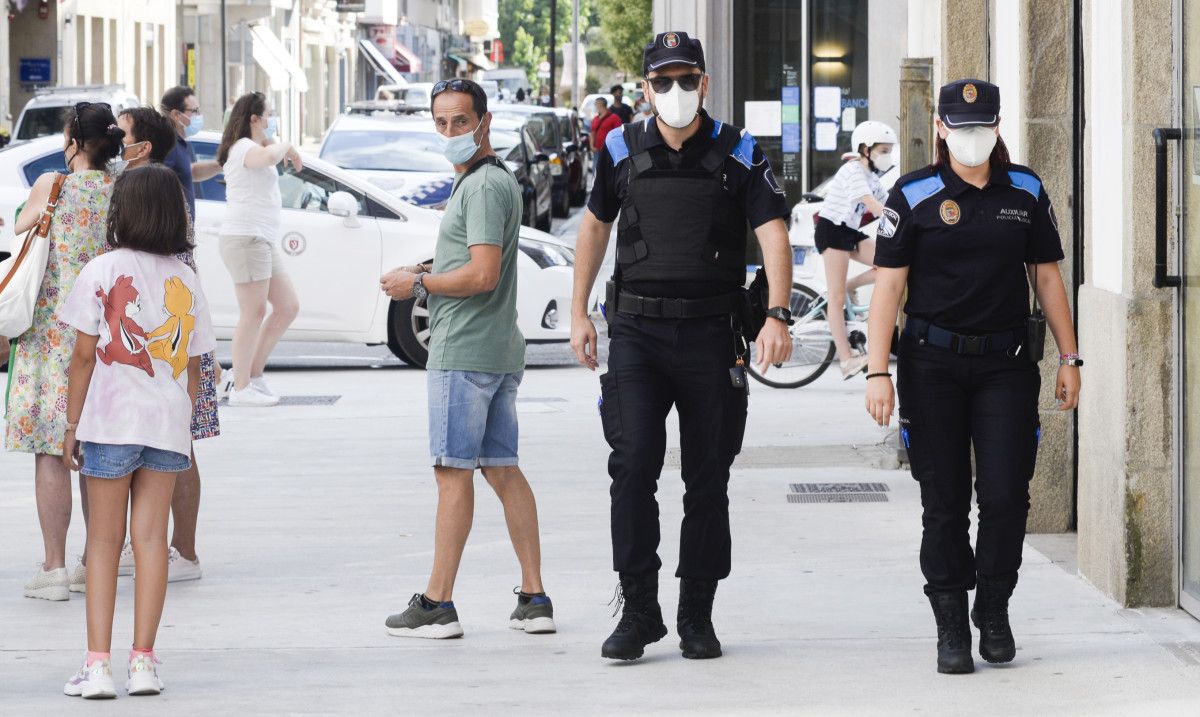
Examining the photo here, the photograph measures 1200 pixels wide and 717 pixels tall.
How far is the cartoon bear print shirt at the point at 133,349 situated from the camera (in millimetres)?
5676

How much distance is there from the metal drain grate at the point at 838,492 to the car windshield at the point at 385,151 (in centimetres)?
1024

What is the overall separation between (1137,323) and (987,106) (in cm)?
112

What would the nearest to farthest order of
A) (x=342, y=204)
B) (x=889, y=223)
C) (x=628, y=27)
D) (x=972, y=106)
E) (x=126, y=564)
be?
(x=972, y=106) → (x=889, y=223) → (x=126, y=564) → (x=342, y=204) → (x=628, y=27)

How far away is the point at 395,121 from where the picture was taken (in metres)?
20.1

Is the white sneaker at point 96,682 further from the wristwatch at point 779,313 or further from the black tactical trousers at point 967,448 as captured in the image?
the black tactical trousers at point 967,448

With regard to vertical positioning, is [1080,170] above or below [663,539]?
above

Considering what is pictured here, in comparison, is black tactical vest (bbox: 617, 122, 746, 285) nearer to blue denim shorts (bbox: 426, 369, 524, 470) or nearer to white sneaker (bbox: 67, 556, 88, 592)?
blue denim shorts (bbox: 426, 369, 524, 470)

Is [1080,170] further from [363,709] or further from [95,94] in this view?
[95,94]

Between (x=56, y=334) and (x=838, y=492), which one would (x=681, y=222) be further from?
(x=838, y=492)

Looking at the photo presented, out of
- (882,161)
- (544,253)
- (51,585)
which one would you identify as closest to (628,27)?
(544,253)

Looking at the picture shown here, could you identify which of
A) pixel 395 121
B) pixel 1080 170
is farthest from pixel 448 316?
pixel 395 121

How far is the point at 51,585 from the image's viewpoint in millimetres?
7102

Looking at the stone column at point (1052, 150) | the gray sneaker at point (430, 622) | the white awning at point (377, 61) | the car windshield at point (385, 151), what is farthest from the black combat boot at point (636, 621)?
the white awning at point (377, 61)

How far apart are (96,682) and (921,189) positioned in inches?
105
